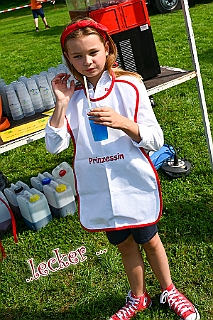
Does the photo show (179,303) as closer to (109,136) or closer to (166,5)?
(109,136)

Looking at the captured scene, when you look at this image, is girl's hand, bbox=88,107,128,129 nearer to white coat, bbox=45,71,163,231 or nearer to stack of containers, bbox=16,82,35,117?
white coat, bbox=45,71,163,231

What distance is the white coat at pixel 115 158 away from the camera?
181 cm

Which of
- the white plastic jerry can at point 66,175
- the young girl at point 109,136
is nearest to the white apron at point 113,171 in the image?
the young girl at point 109,136

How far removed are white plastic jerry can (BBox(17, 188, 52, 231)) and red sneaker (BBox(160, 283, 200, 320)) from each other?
1.35 meters

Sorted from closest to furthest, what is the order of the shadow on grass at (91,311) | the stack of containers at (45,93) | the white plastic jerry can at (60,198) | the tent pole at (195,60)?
the shadow on grass at (91,311) → the tent pole at (195,60) → the stack of containers at (45,93) → the white plastic jerry can at (60,198)

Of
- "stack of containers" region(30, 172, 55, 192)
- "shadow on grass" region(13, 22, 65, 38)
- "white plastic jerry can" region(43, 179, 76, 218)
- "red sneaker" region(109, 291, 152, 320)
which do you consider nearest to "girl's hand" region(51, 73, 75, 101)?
"red sneaker" region(109, 291, 152, 320)

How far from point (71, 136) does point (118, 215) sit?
0.46 m

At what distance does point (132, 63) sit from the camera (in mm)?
3299

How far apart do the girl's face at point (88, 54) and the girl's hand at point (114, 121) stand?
0.23m

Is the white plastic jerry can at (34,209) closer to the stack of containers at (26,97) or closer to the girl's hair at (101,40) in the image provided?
the stack of containers at (26,97)

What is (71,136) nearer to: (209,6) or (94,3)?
(94,3)

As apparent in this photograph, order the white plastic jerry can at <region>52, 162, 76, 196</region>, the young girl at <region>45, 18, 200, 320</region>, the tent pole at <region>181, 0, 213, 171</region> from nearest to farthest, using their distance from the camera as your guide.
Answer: the young girl at <region>45, 18, 200, 320</region> → the tent pole at <region>181, 0, 213, 171</region> → the white plastic jerry can at <region>52, 162, 76, 196</region>

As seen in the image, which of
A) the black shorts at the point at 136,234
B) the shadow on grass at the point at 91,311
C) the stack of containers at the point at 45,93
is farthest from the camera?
the stack of containers at the point at 45,93

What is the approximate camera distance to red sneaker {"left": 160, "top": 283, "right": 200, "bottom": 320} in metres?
2.31
